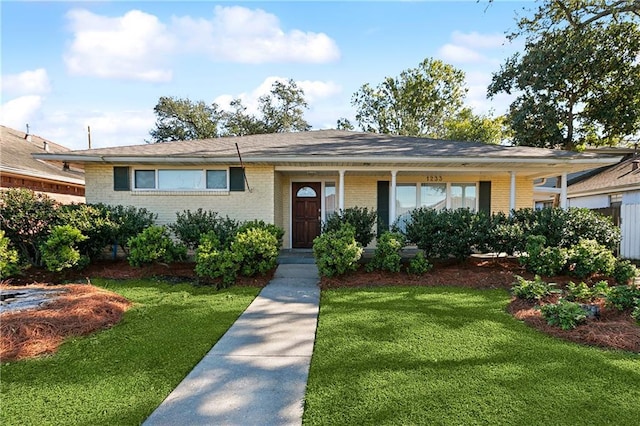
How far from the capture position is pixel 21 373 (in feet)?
10.7

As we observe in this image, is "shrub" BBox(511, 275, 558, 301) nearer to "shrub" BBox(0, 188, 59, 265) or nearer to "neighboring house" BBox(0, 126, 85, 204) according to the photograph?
"shrub" BBox(0, 188, 59, 265)

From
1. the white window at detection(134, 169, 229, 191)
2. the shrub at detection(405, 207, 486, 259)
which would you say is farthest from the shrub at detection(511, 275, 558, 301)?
the white window at detection(134, 169, 229, 191)

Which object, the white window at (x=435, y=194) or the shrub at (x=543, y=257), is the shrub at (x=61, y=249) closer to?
the white window at (x=435, y=194)

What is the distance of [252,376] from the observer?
10.7ft

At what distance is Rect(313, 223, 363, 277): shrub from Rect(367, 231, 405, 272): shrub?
568mm

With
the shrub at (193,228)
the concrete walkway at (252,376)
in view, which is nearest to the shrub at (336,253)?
the concrete walkway at (252,376)

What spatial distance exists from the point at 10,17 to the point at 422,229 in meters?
9.34

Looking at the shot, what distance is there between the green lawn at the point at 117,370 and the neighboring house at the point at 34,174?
23.5 feet

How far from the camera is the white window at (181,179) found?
9359 millimetres

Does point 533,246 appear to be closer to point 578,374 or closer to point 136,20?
point 578,374

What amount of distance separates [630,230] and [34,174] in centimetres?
1980

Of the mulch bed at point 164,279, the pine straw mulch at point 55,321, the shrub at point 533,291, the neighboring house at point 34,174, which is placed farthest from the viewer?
the neighboring house at point 34,174

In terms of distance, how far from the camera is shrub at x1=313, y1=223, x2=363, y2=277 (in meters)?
6.88

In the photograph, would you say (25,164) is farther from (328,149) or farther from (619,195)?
(619,195)
